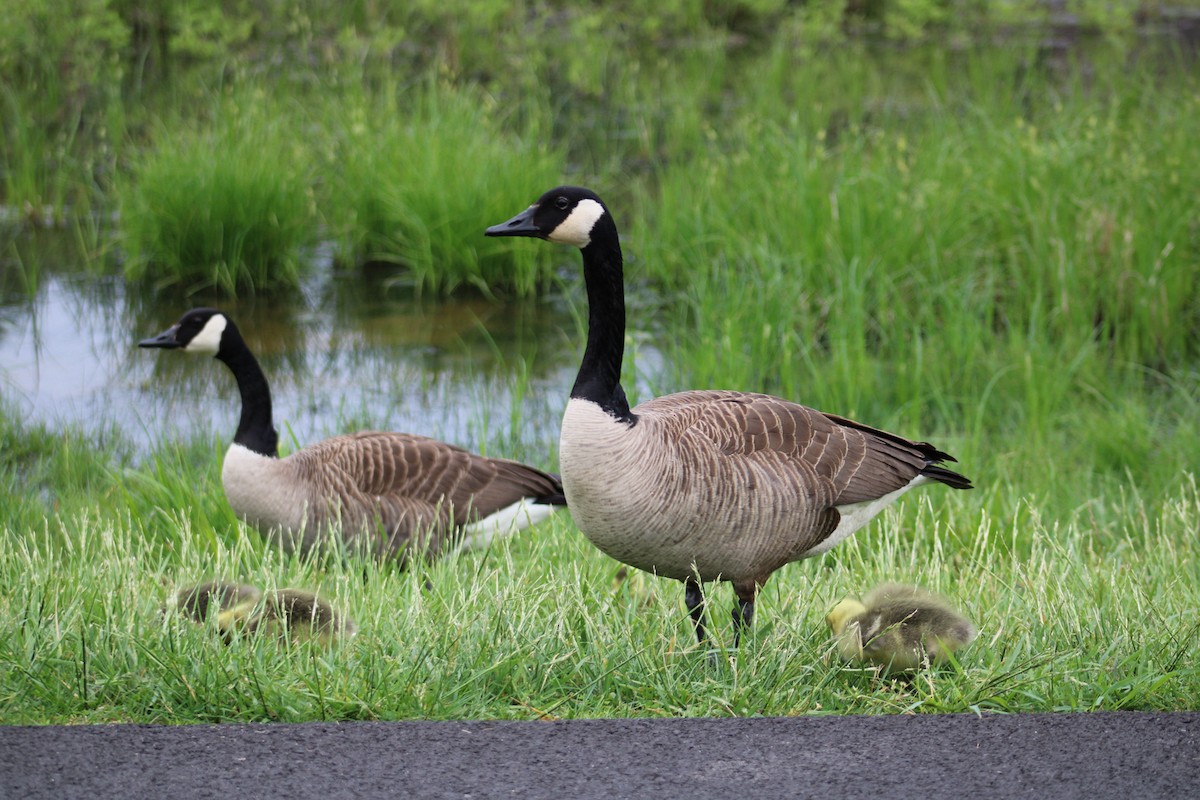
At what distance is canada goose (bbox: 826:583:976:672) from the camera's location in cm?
403

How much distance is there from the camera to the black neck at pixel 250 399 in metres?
6.29

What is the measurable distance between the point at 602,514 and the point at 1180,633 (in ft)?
5.80

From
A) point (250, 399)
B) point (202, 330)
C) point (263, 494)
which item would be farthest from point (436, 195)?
point (263, 494)

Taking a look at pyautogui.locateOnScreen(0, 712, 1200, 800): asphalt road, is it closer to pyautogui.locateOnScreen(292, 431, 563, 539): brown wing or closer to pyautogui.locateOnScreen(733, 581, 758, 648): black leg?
pyautogui.locateOnScreen(733, 581, 758, 648): black leg

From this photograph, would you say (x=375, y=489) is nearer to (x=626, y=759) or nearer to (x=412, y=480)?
(x=412, y=480)

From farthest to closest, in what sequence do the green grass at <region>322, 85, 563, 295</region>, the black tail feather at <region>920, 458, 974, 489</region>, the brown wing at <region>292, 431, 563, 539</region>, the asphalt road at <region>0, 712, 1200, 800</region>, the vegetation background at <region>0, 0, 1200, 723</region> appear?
the green grass at <region>322, 85, 563, 295</region> → the brown wing at <region>292, 431, 563, 539</region> → the black tail feather at <region>920, 458, 974, 489</region> → the vegetation background at <region>0, 0, 1200, 723</region> → the asphalt road at <region>0, 712, 1200, 800</region>

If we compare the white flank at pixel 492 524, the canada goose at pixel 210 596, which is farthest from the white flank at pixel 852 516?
the canada goose at pixel 210 596

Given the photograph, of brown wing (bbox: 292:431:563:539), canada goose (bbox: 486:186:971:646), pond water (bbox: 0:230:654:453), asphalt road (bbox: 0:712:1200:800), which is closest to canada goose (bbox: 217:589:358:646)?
asphalt road (bbox: 0:712:1200:800)

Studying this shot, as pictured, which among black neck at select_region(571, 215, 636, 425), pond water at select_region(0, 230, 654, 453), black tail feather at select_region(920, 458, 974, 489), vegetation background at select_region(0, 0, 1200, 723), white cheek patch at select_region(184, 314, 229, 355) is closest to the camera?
vegetation background at select_region(0, 0, 1200, 723)

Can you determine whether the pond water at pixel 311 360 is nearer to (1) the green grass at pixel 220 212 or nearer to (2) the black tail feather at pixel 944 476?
(1) the green grass at pixel 220 212

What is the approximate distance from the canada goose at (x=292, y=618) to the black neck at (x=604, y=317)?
1024 mm

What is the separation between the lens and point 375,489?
20.7 ft

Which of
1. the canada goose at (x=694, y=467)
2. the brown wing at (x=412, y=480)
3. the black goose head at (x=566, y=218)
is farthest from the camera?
the brown wing at (x=412, y=480)

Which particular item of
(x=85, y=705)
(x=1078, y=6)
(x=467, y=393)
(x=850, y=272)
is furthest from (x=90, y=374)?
(x=1078, y=6)
